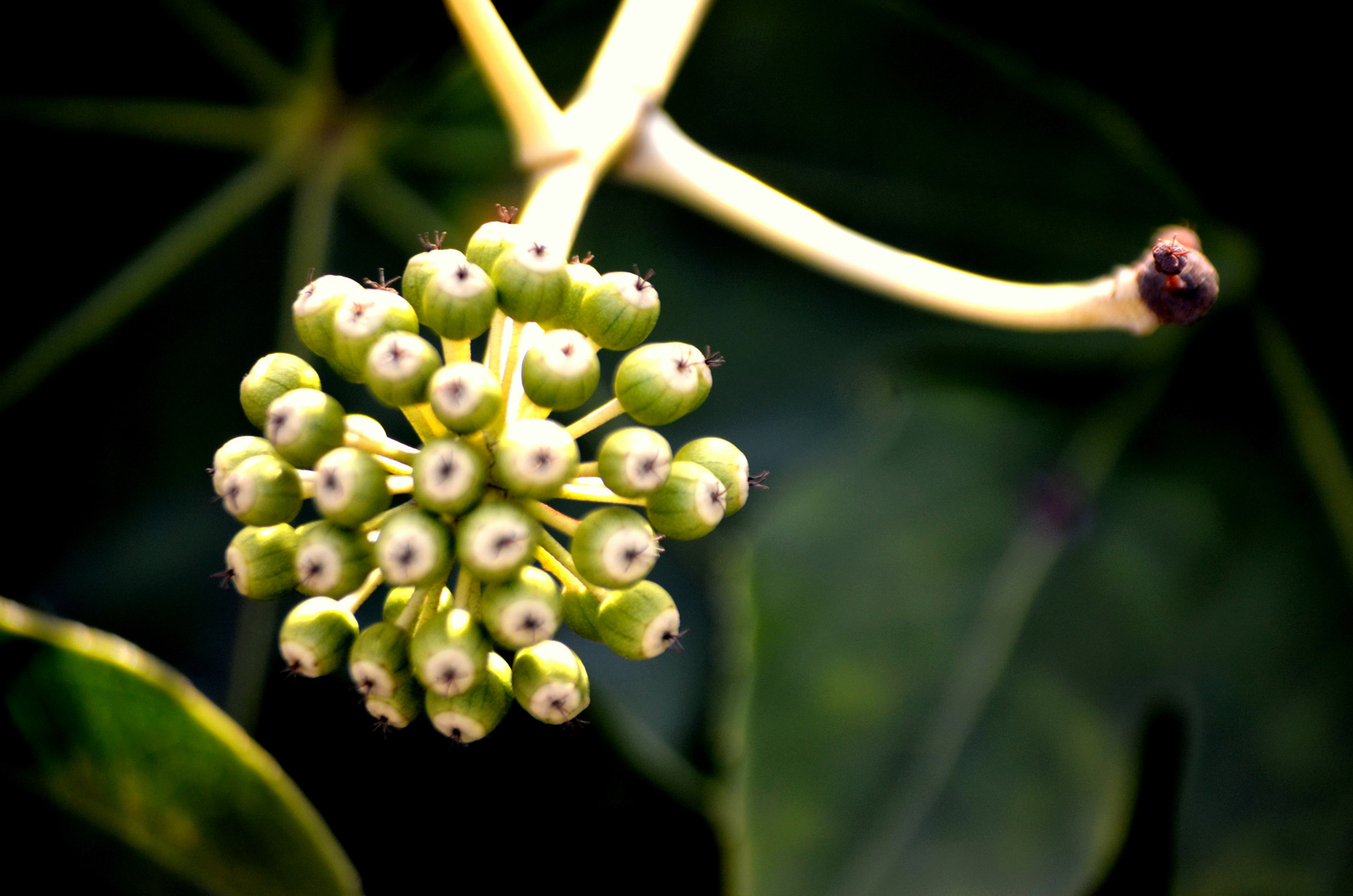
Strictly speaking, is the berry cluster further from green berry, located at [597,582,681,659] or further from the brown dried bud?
the brown dried bud

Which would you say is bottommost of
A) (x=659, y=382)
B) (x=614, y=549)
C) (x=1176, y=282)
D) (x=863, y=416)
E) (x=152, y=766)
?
(x=152, y=766)

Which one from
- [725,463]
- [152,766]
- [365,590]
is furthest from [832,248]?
[152,766]

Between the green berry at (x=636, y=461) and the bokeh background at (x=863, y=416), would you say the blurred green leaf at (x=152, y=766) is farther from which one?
the green berry at (x=636, y=461)

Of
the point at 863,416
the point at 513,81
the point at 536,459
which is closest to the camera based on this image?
the point at 536,459

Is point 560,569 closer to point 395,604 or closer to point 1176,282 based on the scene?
point 395,604

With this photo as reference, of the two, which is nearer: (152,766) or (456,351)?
(456,351)

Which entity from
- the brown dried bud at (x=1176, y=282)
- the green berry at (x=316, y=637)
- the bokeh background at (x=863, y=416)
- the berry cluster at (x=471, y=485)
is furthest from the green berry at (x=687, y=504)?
the bokeh background at (x=863, y=416)

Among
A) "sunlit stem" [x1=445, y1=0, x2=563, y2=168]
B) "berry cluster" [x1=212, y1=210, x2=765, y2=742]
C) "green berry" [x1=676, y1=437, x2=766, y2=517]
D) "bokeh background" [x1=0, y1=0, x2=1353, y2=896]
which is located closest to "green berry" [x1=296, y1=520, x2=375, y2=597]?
"berry cluster" [x1=212, y1=210, x2=765, y2=742]

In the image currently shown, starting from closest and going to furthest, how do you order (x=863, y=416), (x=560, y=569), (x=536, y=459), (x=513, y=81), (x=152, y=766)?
(x=536, y=459) → (x=560, y=569) → (x=513, y=81) → (x=152, y=766) → (x=863, y=416)
